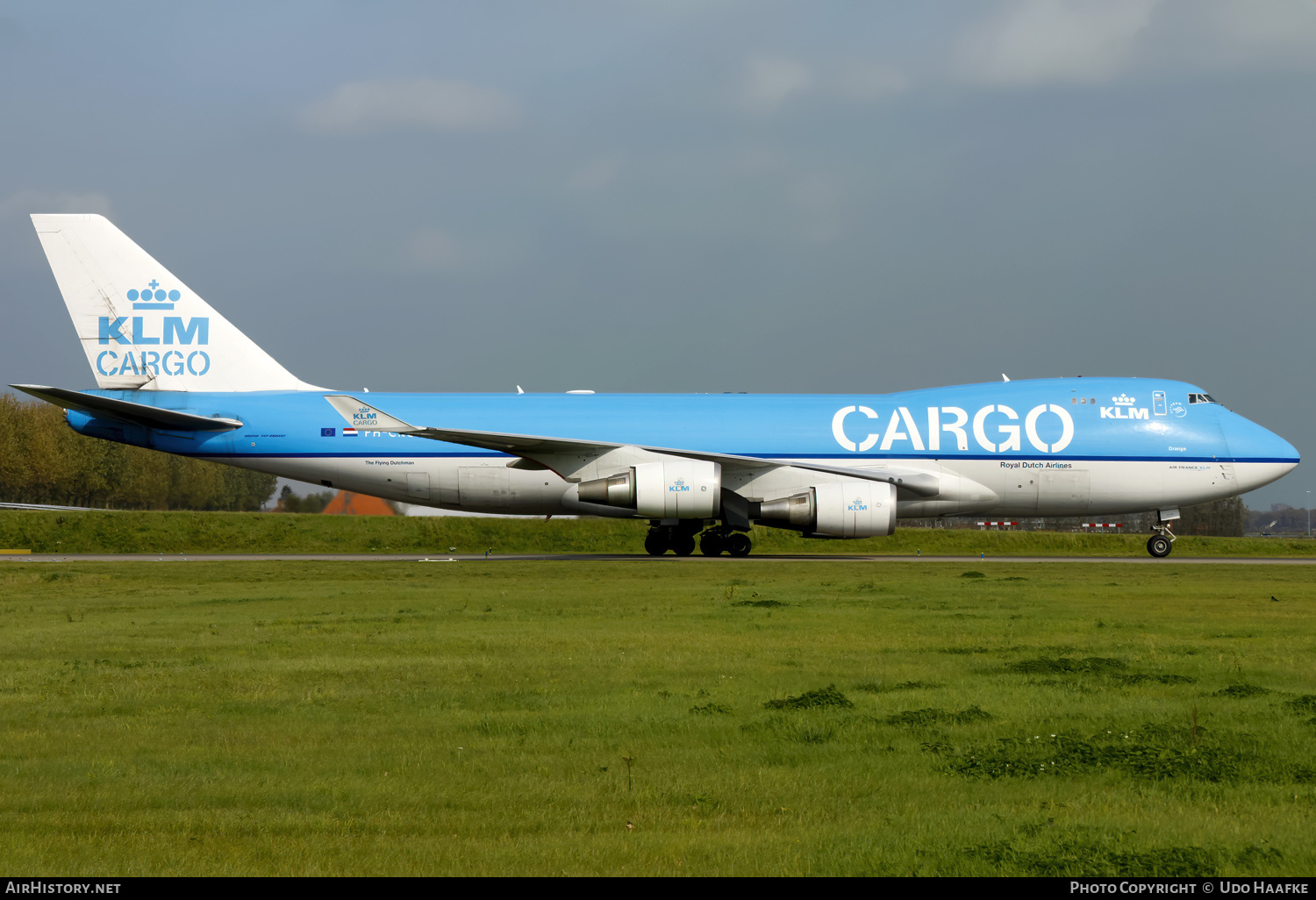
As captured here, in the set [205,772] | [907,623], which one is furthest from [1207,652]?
[205,772]

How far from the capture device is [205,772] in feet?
20.3

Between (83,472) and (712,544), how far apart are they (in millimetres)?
56781

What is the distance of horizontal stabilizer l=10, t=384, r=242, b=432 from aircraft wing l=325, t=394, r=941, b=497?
3528 mm

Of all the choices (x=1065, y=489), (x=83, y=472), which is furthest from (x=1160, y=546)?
(x=83, y=472)

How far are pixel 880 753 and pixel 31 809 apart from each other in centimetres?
461

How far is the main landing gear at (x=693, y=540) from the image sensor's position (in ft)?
90.6

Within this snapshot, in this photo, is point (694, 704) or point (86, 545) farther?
point (86, 545)

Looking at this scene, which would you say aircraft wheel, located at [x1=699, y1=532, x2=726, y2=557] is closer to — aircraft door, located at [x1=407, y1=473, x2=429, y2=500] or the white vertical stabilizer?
aircraft door, located at [x1=407, y1=473, x2=429, y2=500]

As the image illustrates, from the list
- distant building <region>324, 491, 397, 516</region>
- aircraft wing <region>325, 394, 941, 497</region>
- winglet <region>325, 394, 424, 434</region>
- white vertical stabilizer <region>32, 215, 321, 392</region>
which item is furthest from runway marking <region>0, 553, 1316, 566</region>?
distant building <region>324, 491, 397, 516</region>

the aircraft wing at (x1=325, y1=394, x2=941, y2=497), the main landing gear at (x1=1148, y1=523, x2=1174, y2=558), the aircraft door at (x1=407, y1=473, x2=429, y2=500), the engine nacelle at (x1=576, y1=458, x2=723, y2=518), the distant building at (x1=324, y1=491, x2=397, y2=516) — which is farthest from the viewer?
the distant building at (x1=324, y1=491, x2=397, y2=516)

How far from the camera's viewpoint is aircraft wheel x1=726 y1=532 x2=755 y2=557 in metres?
27.6

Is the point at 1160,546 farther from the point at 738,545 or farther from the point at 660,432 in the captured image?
the point at 660,432

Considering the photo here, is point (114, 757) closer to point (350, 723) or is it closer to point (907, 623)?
point (350, 723)

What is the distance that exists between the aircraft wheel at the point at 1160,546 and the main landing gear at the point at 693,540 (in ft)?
35.8
